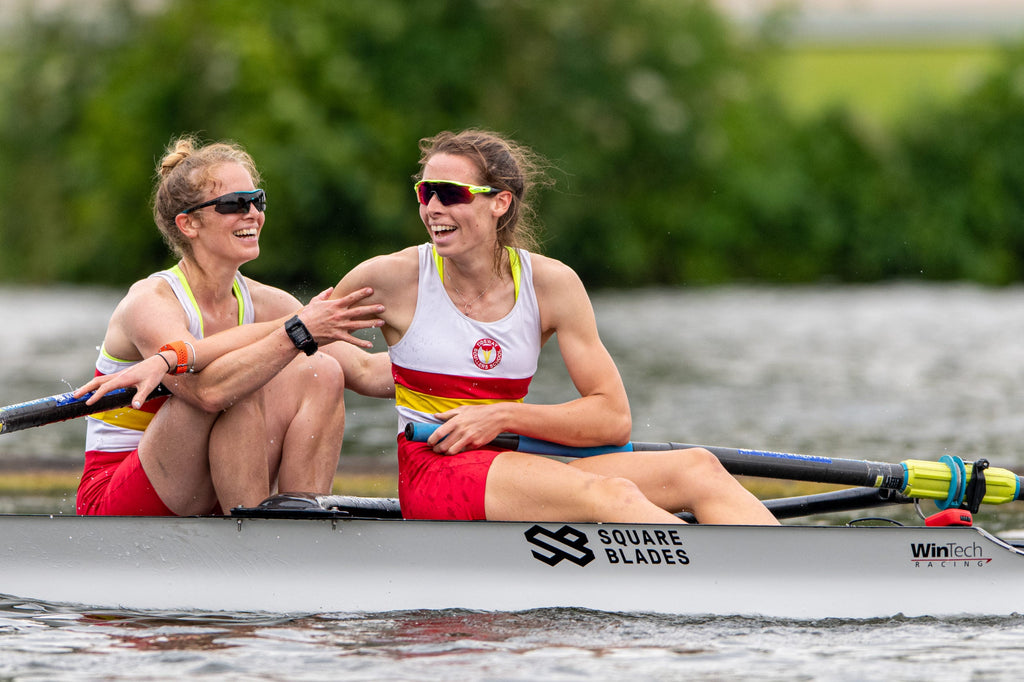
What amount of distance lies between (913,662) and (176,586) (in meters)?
2.86

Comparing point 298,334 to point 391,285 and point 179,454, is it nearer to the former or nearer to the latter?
point 391,285

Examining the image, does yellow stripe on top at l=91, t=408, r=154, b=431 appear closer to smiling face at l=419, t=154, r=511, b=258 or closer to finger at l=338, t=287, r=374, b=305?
finger at l=338, t=287, r=374, b=305

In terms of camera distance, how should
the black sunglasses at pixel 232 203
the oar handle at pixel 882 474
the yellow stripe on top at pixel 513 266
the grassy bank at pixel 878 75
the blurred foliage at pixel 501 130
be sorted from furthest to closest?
1. the grassy bank at pixel 878 75
2. the blurred foliage at pixel 501 130
3. the oar handle at pixel 882 474
4. the black sunglasses at pixel 232 203
5. the yellow stripe on top at pixel 513 266

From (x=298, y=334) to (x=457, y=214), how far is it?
2.50 ft

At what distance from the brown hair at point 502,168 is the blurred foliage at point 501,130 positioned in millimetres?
24966

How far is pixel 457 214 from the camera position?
553cm

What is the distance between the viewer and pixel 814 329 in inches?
962

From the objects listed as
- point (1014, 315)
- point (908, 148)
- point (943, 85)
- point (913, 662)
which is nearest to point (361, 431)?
point (913, 662)

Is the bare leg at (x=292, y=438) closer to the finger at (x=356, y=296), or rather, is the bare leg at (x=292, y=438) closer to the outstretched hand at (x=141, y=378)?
the outstretched hand at (x=141, y=378)

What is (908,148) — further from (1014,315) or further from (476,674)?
(476,674)

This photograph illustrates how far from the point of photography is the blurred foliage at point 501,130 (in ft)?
106

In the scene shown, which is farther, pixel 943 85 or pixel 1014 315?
pixel 943 85

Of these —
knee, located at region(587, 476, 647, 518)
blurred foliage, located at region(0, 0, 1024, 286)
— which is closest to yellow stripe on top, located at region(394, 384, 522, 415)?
knee, located at region(587, 476, 647, 518)

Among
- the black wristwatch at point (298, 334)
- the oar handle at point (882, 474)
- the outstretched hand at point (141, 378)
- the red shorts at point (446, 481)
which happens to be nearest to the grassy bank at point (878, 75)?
the oar handle at point (882, 474)
